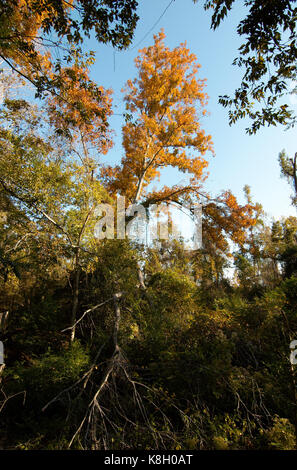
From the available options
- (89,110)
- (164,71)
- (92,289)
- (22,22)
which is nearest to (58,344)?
(92,289)

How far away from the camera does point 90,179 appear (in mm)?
6320

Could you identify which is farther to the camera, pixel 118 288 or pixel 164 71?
pixel 164 71

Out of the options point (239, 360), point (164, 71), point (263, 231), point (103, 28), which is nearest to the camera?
point (103, 28)

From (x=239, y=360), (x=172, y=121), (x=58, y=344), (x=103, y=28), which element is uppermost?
(x=172, y=121)

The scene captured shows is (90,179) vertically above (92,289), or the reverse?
(90,179)

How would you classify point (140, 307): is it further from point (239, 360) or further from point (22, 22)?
point (22, 22)

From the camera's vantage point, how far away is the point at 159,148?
10.1 m

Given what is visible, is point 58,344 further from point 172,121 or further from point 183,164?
point 172,121

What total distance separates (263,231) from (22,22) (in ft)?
64.7

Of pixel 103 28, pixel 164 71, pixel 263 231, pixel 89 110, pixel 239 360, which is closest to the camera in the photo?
pixel 103 28

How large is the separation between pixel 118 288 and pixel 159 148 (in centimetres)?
671

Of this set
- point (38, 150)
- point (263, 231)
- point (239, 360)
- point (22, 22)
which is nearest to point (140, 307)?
point (239, 360)

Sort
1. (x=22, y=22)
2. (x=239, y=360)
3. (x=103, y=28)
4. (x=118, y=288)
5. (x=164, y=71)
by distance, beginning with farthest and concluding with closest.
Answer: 1. (x=164, y=71)
2. (x=118, y=288)
3. (x=239, y=360)
4. (x=22, y=22)
5. (x=103, y=28)

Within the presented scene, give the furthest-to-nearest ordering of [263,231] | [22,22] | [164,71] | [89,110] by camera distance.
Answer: [263,231]
[164,71]
[22,22]
[89,110]
